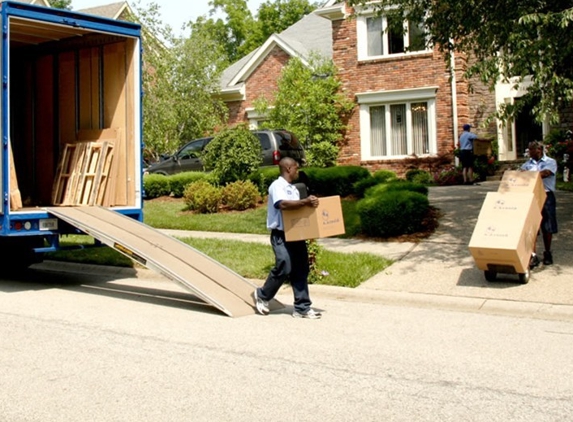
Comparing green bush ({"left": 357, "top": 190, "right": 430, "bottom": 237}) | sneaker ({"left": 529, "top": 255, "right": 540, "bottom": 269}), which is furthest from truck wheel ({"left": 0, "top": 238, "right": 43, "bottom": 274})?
sneaker ({"left": 529, "top": 255, "right": 540, "bottom": 269})

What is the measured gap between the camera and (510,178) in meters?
9.91

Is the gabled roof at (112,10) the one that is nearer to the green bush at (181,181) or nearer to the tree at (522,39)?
the green bush at (181,181)

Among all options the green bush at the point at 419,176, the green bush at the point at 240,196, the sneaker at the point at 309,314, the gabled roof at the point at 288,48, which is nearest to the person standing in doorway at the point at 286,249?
the sneaker at the point at 309,314

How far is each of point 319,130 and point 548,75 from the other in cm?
1446

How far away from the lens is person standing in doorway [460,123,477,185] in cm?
2041

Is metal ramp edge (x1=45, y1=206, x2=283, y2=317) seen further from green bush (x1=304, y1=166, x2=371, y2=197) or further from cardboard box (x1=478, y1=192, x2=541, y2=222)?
green bush (x1=304, y1=166, x2=371, y2=197)

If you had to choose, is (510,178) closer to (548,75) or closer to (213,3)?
(548,75)

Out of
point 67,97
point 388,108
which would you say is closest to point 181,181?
point 67,97

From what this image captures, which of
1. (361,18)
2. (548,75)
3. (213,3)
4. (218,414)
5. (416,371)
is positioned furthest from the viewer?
(213,3)

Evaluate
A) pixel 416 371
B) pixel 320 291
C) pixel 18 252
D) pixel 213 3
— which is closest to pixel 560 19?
pixel 320 291

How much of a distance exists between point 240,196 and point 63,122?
17.6 feet

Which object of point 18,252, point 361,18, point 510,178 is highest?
point 361,18

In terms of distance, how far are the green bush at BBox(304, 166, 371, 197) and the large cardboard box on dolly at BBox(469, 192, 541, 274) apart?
25.5ft

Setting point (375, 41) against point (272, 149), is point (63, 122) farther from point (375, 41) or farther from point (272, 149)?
point (375, 41)
